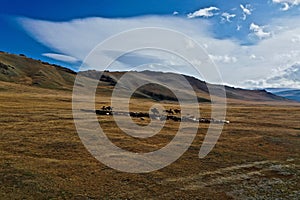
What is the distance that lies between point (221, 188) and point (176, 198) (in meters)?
4.63

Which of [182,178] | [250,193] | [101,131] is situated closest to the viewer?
[250,193]

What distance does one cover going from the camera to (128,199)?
2103cm

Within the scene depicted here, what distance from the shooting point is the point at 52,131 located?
42.5 m

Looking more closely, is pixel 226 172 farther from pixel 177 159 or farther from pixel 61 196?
pixel 61 196

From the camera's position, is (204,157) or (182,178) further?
(204,157)

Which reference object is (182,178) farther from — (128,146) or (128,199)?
(128,146)

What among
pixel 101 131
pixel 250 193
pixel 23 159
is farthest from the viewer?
pixel 101 131

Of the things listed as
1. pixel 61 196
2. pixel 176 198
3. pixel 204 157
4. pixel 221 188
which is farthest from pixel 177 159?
pixel 61 196

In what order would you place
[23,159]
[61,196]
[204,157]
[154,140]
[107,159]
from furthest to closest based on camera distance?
1. [154,140]
2. [204,157]
3. [107,159]
4. [23,159]
5. [61,196]

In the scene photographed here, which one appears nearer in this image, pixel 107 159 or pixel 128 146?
pixel 107 159

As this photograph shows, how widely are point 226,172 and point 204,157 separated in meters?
5.45

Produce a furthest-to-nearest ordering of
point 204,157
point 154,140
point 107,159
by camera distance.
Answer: point 154,140 < point 204,157 < point 107,159

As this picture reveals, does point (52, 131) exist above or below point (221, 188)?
above

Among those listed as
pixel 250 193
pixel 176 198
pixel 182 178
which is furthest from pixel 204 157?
pixel 176 198
